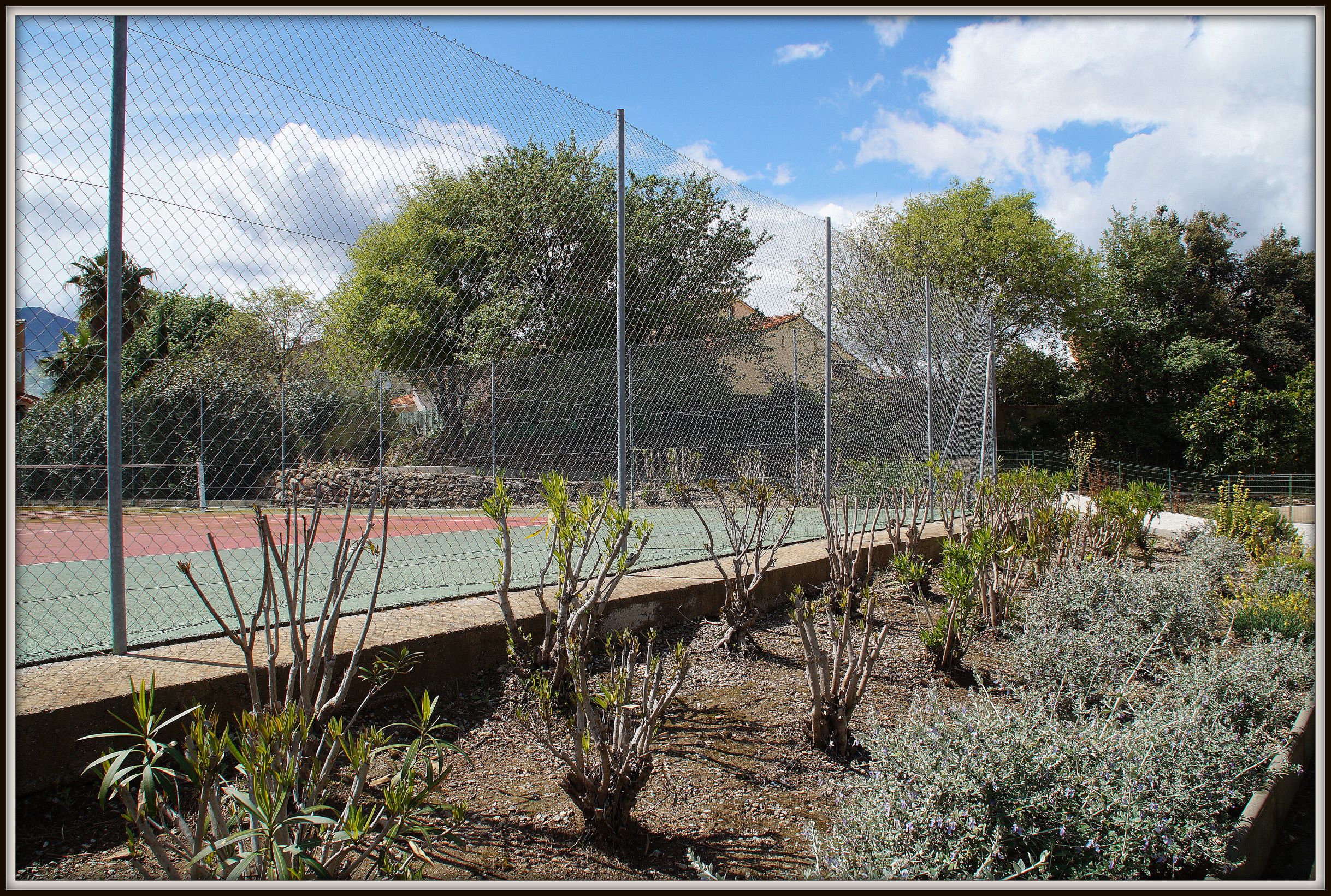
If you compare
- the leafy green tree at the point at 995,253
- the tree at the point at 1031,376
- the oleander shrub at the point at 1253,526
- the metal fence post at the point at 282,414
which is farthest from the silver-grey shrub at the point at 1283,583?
the tree at the point at 1031,376

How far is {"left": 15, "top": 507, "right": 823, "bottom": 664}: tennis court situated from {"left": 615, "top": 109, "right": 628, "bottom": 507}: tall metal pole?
33 cm

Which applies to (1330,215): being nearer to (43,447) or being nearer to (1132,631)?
(1132,631)

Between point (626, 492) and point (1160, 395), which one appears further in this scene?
point (1160, 395)

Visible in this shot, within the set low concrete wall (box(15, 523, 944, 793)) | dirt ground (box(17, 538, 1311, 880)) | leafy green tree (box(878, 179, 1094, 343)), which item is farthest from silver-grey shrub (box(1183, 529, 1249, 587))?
leafy green tree (box(878, 179, 1094, 343))

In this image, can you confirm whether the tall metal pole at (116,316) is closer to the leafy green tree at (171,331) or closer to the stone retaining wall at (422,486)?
the leafy green tree at (171,331)

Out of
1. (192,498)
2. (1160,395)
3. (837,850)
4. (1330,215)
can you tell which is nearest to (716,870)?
(837,850)

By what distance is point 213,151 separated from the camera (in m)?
2.63

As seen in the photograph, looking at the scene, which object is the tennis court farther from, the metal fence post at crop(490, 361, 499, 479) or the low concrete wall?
the metal fence post at crop(490, 361, 499, 479)

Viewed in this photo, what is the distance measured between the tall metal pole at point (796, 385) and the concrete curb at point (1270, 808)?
346cm

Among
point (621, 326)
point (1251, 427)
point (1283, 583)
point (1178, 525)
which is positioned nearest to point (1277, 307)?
point (1251, 427)

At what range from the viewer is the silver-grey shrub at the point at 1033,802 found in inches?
68.1

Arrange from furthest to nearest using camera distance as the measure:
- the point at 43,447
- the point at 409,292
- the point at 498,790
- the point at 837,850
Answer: the point at 409,292 → the point at 43,447 → the point at 498,790 → the point at 837,850

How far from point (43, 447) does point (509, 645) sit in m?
2.35

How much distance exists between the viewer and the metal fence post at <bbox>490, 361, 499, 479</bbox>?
4320 millimetres
